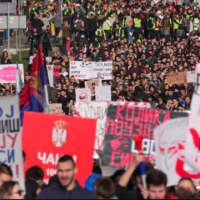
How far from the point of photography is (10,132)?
839cm

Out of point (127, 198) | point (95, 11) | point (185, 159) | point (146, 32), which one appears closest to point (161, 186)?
point (127, 198)

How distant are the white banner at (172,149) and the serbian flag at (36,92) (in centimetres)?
313

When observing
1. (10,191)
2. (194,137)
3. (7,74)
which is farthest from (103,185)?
(7,74)

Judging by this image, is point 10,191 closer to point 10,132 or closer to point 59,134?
point 10,132

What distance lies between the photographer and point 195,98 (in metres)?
7.79

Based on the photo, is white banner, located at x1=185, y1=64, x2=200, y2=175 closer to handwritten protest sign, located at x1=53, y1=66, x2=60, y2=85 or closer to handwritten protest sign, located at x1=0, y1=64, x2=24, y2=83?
handwritten protest sign, located at x1=0, y1=64, x2=24, y2=83

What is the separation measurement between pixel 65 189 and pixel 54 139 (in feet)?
8.78

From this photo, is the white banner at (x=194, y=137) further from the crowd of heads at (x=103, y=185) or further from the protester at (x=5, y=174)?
the protester at (x=5, y=174)

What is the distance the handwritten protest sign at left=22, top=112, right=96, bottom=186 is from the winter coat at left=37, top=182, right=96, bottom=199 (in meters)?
2.32

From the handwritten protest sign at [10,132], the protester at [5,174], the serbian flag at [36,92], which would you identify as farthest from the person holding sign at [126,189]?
the serbian flag at [36,92]

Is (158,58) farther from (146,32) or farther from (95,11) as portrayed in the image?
(95,11)

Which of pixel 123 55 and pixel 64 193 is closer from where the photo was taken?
pixel 64 193

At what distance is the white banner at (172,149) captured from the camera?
779 cm

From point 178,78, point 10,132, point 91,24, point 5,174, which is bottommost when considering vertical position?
point 178,78
